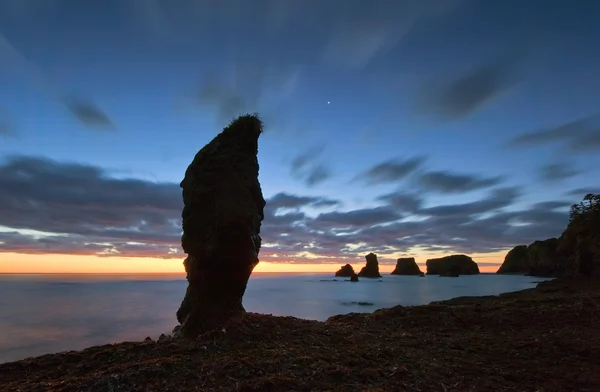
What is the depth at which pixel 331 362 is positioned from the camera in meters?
8.62

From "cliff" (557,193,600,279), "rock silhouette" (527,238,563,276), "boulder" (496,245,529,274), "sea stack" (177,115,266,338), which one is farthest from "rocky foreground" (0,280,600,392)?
"boulder" (496,245,529,274)

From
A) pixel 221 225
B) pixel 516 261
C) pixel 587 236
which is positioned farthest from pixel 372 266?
pixel 221 225

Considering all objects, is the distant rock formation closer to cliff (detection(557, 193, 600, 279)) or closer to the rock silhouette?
the rock silhouette

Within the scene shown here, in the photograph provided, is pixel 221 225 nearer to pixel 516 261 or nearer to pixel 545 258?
pixel 545 258

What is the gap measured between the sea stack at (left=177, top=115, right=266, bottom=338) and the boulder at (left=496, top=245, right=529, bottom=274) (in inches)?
6826

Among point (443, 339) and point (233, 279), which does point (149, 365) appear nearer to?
point (233, 279)

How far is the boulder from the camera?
156 m

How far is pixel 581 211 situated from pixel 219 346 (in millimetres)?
54297

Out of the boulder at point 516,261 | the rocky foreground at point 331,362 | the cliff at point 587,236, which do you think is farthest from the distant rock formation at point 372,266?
the rocky foreground at point 331,362

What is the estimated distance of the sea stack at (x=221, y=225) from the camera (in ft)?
38.6

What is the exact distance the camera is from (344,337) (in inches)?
451

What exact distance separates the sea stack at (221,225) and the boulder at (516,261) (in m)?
173

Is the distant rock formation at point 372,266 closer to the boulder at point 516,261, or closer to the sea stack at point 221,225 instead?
the boulder at point 516,261

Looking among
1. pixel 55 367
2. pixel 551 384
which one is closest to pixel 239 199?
pixel 55 367
